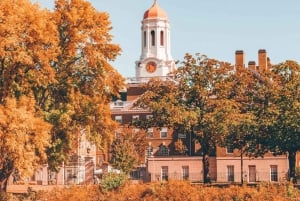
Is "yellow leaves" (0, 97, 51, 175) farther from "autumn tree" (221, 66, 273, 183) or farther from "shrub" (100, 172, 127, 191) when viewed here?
"autumn tree" (221, 66, 273, 183)

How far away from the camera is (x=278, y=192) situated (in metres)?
25.0

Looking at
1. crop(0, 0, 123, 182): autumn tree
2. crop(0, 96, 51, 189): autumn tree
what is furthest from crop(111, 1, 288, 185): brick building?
crop(0, 96, 51, 189): autumn tree

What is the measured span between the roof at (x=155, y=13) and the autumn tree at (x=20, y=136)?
68617 mm

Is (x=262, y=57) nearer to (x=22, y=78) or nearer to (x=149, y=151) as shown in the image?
(x=149, y=151)

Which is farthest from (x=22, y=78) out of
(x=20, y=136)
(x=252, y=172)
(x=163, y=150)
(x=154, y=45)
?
(x=154, y=45)

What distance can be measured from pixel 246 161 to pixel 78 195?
140 feet

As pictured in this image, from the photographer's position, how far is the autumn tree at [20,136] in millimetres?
27938

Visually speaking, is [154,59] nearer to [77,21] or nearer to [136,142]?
[136,142]

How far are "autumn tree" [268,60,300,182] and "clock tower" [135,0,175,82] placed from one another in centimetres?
5068

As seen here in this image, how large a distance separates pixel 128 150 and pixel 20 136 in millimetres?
40573

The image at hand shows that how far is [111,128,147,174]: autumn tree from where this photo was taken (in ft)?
220

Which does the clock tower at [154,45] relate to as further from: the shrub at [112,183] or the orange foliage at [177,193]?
the orange foliage at [177,193]

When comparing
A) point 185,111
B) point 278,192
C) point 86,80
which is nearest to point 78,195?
point 278,192

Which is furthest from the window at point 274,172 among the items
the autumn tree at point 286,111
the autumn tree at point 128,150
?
the autumn tree at point 286,111
